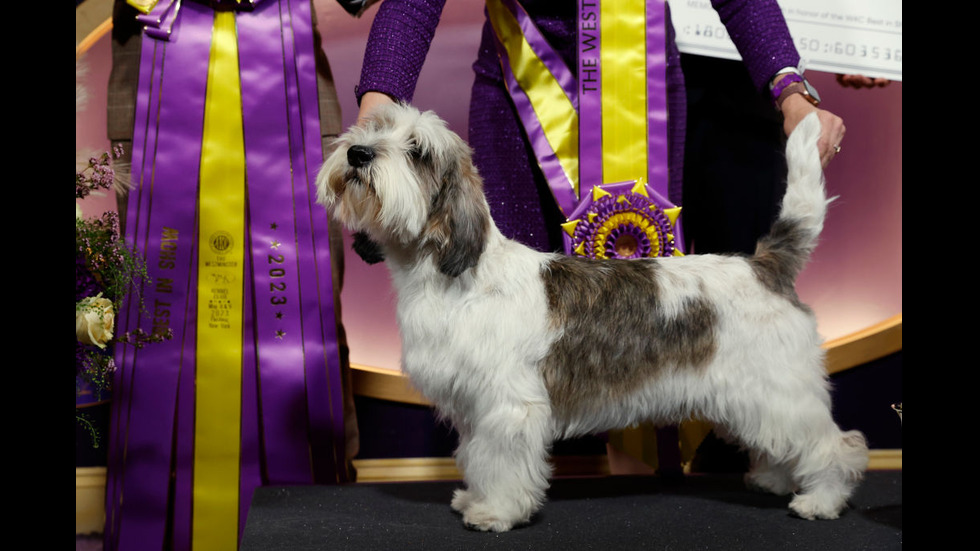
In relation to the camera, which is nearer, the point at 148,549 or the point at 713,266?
the point at 713,266

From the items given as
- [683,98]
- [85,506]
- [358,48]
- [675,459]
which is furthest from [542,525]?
[358,48]

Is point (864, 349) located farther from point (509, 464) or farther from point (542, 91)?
point (509, 464)

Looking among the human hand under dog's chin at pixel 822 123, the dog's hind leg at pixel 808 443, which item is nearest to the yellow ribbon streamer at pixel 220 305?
the dog's hind leg at pixel 808 443

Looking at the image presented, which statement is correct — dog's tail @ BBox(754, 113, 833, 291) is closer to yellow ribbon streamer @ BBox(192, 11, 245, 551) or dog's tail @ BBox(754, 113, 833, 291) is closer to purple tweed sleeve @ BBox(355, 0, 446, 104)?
purple tweed sleeve @ BBox(355, 0, 446, 104)

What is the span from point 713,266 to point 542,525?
717mm

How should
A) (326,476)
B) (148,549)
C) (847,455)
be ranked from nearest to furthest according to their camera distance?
(847,455), (148,549), (326,476)

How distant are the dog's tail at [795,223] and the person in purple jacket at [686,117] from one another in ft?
0.27

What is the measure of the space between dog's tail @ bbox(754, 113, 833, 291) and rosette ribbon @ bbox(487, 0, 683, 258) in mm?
365

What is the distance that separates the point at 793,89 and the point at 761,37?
0.60 feet

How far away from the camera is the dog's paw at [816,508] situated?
187 centimetres

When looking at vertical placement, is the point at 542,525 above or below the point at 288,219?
below

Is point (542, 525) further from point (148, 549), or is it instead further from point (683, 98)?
point (683, 98)

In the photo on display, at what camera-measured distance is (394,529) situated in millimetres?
1794

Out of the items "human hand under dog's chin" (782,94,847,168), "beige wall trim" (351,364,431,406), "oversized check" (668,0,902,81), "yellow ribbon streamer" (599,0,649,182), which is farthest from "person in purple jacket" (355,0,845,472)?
"beige wall trim" (351,364,431,406)
